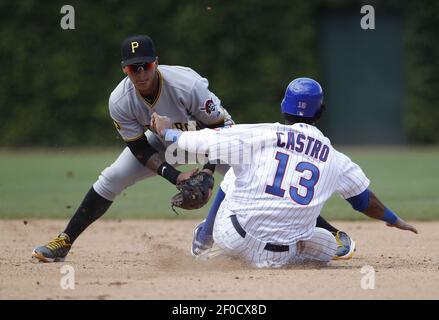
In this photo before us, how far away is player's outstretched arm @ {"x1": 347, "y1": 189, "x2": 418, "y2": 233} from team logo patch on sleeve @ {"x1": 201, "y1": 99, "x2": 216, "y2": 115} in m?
1.20

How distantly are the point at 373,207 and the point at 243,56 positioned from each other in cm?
1242

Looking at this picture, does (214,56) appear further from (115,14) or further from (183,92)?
(183,92)

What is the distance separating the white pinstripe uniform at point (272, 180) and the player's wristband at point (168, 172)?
21.5 inches

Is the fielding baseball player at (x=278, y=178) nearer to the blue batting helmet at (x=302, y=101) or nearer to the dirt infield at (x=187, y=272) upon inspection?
the blue batting helmet at (x=302, y=101)

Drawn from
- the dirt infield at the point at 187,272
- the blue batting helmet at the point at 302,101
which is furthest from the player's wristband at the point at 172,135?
the dirt infield at the point at 187,272

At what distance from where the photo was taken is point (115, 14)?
57.0 ft

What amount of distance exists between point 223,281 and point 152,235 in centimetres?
302

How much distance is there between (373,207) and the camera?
5.40 meters

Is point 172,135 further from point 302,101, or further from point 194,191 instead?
point 302,101

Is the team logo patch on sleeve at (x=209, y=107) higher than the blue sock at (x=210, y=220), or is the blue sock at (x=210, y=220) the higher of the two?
the team logo patch on sleeve at (x=209, y=107)

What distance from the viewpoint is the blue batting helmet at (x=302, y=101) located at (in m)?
5.15

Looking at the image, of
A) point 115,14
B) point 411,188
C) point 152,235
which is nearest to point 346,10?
point 115,14

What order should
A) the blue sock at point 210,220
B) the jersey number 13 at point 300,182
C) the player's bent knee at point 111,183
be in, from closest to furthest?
1. the jersey number 13 at point 300,182
2. the blue sock at point 210,220
3. the player's bent knee at point 111,183
